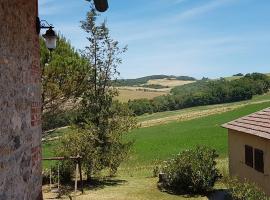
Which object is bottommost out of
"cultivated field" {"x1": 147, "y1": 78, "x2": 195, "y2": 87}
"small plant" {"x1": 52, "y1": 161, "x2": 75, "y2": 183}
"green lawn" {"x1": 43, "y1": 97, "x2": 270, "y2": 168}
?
"green lawn" {"x1": 43, "y1": 97, "x2": 270, "y2": 168}

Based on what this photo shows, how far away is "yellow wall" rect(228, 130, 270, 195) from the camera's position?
1661 cm

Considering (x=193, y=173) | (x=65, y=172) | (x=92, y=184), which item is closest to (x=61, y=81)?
(x=65, y=172)

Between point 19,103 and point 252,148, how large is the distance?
14112mm

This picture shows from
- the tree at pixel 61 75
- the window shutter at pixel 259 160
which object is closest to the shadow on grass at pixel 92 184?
the tree at pixel 61 75

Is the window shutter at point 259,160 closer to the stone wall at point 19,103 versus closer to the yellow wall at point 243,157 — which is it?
the yellow wall at point 243,157

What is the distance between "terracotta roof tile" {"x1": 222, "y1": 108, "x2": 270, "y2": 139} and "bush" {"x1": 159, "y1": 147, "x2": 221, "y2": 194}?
74.0 inches

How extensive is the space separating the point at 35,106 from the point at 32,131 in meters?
0.43

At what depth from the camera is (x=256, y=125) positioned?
1838cm

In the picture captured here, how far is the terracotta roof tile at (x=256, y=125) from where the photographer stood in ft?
55.9

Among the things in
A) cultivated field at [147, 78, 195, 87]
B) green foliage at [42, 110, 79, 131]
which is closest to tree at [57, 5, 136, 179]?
green foliage at [42, 110, 79, 131]

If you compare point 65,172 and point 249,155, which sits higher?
point 249,155

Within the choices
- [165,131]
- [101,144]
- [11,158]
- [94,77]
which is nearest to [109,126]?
[101,144]

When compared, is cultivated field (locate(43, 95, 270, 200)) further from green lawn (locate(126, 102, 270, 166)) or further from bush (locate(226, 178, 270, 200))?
bush (locate(226, 178, 270, 200))

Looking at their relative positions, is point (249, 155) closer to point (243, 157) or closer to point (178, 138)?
point (243, 157)
